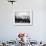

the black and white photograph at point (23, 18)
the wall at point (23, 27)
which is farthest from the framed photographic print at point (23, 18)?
the wall at point (23, 27)

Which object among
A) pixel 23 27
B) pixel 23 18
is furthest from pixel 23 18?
pixel 23 27

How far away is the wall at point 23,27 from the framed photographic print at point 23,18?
102mm

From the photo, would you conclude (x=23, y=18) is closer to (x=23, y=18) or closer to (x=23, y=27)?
(x=23, y=18)

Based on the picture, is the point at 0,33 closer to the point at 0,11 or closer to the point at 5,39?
the point at 5,39

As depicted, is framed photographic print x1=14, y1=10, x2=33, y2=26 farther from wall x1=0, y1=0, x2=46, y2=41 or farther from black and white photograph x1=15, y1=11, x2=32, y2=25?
wall x1=0, y1=0, x2=46, y2=41

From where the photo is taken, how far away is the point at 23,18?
4.28 m

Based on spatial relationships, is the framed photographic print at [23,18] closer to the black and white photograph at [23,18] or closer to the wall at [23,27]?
the black and white photograph at [23,18]

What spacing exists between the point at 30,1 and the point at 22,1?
260 mm

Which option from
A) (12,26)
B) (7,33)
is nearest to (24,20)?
(12,26)

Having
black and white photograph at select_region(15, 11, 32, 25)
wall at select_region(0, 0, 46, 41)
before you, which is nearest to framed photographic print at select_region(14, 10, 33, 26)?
black and white photograph at select_region(15, 11, 32, 25)

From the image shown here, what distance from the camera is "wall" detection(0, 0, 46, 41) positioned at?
13.8 feet

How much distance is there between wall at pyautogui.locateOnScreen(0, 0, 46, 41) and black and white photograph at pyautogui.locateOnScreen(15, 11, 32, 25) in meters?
0.13

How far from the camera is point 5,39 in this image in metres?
4.32

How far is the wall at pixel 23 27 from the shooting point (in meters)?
4.22
